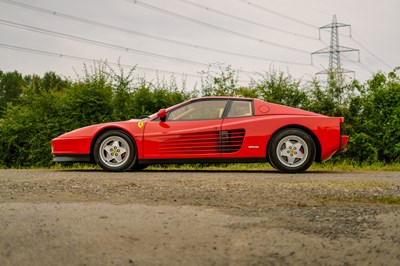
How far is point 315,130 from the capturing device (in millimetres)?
7863

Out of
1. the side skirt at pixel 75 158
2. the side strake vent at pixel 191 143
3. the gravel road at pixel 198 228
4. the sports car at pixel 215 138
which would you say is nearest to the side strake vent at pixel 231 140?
the sports car at pixel 215 138

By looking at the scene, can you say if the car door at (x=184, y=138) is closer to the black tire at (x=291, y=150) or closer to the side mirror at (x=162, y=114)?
the side mirror at (x=162, y=114)

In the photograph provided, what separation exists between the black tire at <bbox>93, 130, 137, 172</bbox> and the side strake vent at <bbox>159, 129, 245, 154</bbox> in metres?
0.51

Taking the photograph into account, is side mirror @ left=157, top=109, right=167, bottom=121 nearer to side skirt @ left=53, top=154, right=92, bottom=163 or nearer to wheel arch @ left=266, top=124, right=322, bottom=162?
side skirt @ left=53, top=154, right=92, bottom=163

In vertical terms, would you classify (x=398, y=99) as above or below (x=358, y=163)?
above

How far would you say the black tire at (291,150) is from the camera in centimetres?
782

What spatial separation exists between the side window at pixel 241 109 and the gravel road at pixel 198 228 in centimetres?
337

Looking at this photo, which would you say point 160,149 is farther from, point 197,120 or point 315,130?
point 315,130

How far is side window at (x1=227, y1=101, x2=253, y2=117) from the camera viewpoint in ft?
26.9

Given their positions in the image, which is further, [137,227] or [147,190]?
[147,190]

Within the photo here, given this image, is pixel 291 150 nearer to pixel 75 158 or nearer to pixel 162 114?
pixel 162 114

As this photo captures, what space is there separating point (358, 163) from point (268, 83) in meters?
2.84

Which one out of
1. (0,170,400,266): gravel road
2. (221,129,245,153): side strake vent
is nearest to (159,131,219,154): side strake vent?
(221,129,245,153): side strake vent

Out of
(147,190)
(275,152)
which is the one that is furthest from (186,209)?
(275,152)
